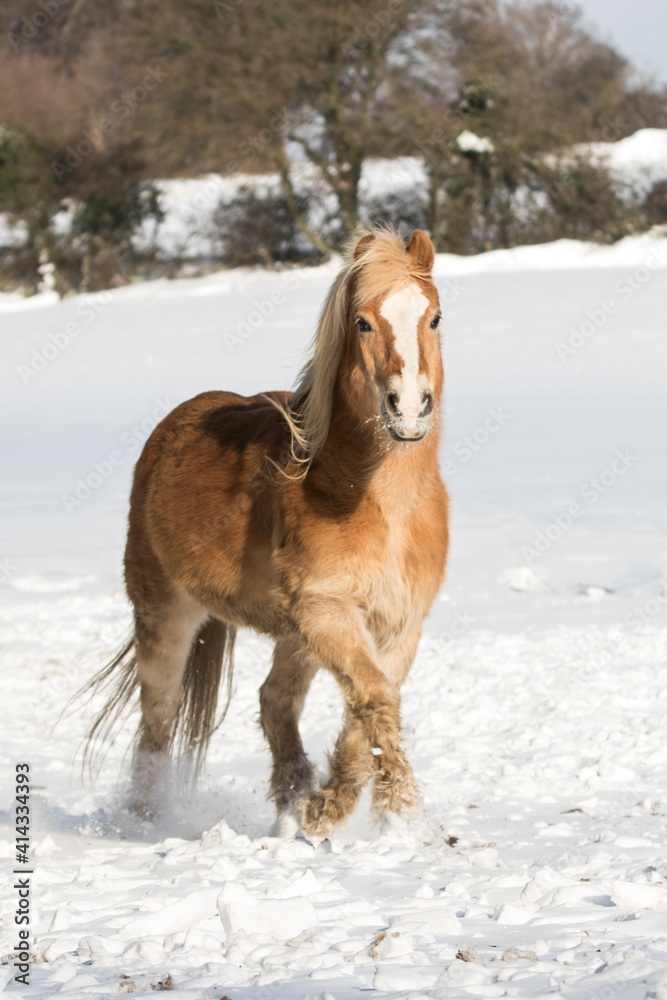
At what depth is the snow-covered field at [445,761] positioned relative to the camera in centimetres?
240

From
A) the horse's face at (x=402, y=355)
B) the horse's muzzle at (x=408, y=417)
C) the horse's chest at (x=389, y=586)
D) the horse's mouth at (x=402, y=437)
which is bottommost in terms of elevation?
the horse's chest at (x=389, y=586)

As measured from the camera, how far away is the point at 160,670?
460 cm

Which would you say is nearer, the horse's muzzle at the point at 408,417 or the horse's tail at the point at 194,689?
the horse's muzzle at the point at 408,417

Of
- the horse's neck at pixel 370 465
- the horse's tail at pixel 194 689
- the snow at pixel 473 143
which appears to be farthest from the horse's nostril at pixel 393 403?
the snow at pixel 473 143

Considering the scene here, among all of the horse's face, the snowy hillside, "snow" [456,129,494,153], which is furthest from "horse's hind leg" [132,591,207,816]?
the snowy hillside

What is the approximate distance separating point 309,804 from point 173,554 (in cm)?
120

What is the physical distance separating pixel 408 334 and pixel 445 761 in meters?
2.01

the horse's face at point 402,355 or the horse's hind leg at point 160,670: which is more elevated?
the horse's face at point 402,355

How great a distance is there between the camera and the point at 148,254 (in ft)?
80.3

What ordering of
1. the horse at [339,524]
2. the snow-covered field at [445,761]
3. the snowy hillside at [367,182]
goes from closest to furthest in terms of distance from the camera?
the snow-covered field at [445,761]
the horse at [339,524]
the snowy hillside at [367,182]

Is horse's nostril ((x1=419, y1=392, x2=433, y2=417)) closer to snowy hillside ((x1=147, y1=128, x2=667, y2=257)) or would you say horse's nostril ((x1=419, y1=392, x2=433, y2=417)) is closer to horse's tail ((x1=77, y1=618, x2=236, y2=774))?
horse's tail ((x1=77, y1=618, x2=236, y2=774))

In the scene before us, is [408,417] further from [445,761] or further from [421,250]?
[445,761]

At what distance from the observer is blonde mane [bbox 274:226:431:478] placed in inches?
133

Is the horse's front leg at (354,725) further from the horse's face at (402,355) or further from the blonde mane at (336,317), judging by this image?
the horse's face at (402,355)
